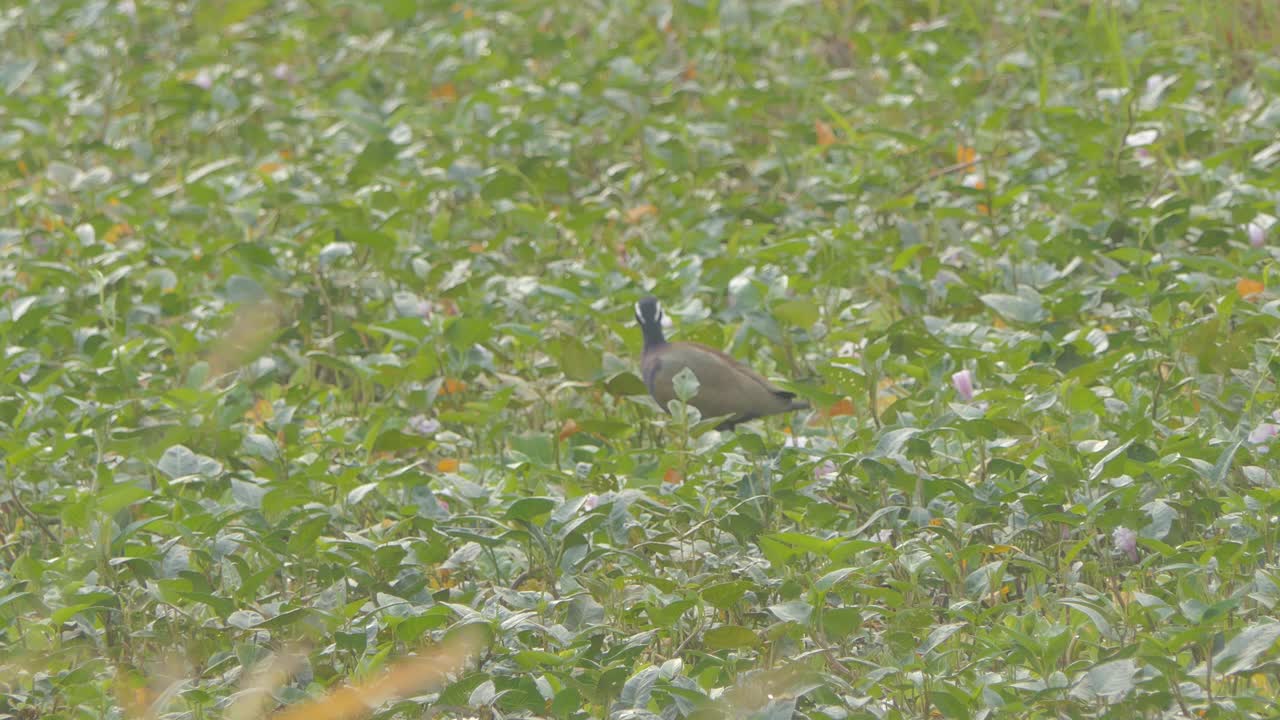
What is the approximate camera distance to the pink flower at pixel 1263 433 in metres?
3.79

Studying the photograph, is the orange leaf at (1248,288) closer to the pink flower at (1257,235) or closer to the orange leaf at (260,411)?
the pink flower at (1257,235)

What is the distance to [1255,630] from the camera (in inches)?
115

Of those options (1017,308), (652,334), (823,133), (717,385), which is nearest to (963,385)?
(1017,308)

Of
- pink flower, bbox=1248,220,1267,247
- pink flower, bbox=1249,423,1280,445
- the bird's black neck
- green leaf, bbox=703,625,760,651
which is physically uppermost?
green leaf, bbox=703,625,760,651

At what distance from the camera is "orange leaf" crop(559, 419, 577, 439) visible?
4.72 m

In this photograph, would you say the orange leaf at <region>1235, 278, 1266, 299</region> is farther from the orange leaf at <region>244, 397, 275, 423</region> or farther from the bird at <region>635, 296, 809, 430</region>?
the orange leaf at <region>244, 397, 275, 423</region>

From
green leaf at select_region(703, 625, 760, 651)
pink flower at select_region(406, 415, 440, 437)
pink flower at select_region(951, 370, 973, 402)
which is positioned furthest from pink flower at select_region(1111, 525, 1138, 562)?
pink flower at select_region(406, 415, 440, 437)

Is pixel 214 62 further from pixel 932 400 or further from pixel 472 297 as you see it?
pixel 932 400

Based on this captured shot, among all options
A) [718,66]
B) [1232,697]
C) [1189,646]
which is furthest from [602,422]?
[718,66]

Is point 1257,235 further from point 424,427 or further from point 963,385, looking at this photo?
point 424,427

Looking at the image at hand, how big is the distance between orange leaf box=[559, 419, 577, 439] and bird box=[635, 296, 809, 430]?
0.22 metres

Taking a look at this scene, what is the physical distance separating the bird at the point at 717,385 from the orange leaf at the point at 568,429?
0.22 m

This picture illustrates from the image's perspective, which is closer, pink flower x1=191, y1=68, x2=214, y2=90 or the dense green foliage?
the dense green foliage

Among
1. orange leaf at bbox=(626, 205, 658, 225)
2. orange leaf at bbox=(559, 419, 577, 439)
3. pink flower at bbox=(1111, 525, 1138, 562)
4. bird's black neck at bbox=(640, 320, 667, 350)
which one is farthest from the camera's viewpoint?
orange leaf at bbox=(626, 205, 658, 225)
